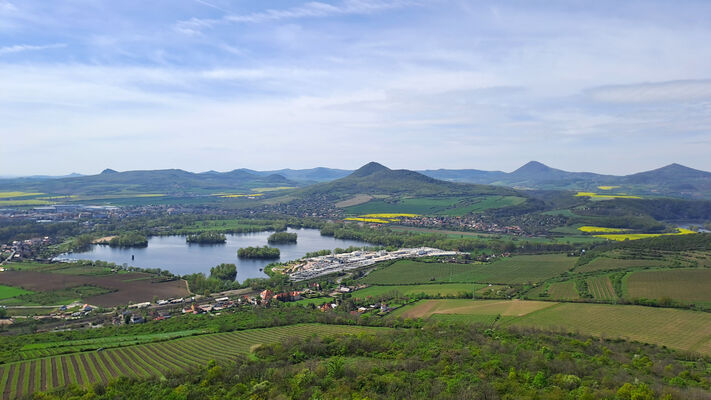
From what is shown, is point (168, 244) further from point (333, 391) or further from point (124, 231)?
point (333, 391)

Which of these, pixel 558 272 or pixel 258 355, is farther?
pixel 558 272

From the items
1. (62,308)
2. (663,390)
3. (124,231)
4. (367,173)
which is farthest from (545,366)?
(367,173)

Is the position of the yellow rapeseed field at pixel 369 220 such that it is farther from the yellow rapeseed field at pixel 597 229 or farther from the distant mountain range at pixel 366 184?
the distant mountain range at pixel 366 184

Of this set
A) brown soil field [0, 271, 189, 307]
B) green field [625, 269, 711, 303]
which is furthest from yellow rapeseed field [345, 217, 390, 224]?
green field [625, 269, 711, 303]

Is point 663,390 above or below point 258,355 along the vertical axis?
above

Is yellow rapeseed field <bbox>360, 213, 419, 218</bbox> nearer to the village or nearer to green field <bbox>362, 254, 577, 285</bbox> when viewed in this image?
the village

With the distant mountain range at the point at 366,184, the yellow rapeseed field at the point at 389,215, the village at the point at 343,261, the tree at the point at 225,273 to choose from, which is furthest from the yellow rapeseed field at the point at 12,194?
Answer: the village at the point at 343,261

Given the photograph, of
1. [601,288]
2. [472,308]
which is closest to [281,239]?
[472,308]
